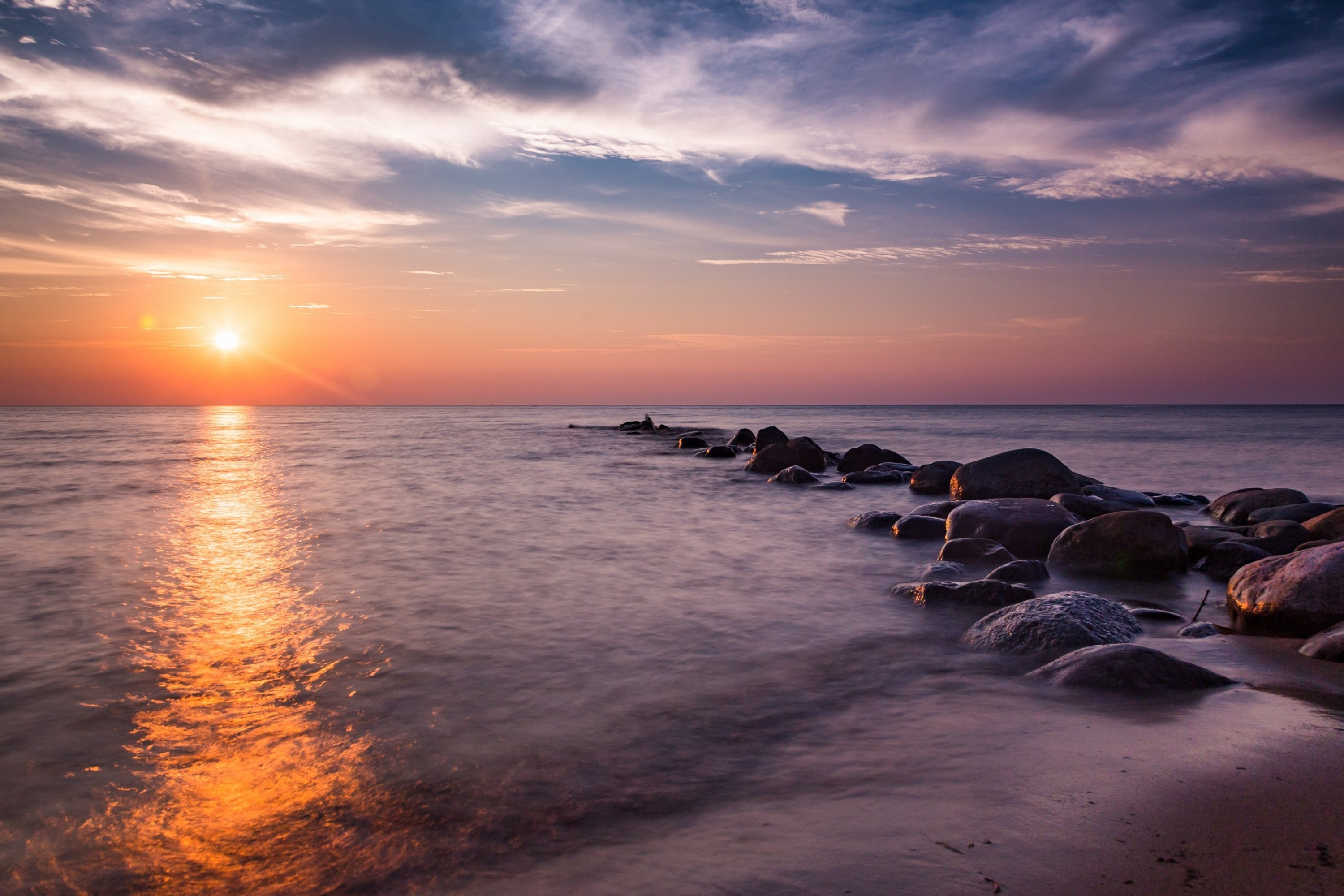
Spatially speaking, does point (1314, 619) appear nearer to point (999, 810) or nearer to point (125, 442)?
point (999, 810)

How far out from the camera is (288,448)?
31.7 m

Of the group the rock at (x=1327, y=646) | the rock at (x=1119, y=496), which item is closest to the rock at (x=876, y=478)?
the rock at (x=1119, y=496)

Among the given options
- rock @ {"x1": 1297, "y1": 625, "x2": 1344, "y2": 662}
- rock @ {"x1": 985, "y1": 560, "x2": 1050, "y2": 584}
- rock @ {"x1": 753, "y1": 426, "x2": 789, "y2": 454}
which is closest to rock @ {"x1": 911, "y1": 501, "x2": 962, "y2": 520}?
rock @ {"x1": 985, "y1": 560, "x2": 1050, "y2": 584}

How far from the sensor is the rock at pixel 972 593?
21.0 ft

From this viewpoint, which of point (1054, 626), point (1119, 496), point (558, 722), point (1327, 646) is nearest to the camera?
point (558, 722)

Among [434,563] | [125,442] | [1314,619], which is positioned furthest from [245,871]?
[125,442]

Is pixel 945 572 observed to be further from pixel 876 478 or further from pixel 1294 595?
pixel 876 478

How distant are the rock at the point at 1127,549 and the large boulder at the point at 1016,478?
4.32m

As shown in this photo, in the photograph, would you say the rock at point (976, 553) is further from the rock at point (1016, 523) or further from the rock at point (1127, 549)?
the rock at point (1127, 549)

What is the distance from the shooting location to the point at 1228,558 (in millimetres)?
7793

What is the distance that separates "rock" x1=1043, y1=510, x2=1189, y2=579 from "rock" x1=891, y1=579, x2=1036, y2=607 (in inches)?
65.4

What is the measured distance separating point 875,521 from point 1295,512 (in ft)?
18.9

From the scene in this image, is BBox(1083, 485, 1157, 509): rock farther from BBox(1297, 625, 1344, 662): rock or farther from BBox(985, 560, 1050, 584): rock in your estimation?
BBox(1297, 625, 1344, 662): rock

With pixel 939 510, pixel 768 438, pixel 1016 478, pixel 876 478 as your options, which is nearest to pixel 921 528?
pixel 939 510
